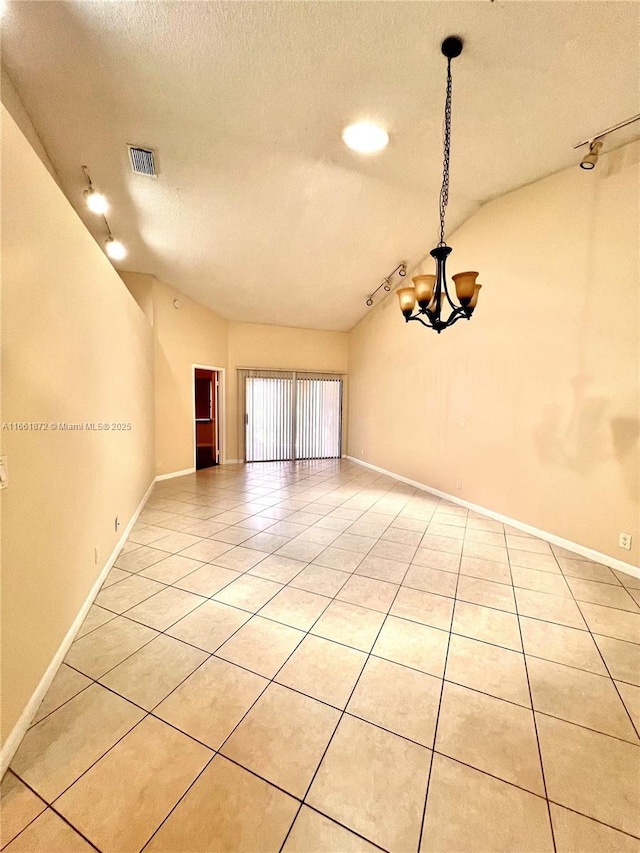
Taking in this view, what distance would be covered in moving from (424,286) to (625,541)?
2624 millimetres

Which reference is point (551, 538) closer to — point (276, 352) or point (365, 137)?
point (365, 137)

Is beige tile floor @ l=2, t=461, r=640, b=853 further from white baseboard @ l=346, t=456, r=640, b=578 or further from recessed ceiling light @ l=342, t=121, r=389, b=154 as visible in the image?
recessed ceiling light @ l=342, t=121, r=389, b=154

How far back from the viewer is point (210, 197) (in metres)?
3.64

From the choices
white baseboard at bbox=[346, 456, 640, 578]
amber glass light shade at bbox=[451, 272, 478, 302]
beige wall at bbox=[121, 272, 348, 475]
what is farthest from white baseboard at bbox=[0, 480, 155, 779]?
white baseboard at bbox=[346, 456, 640, 578]

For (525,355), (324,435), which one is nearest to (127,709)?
(525,355)

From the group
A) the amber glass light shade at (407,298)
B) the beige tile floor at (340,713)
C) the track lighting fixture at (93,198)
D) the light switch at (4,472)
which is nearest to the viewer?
the beige tile floor at (340,713)

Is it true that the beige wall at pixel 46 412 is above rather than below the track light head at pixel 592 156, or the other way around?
below

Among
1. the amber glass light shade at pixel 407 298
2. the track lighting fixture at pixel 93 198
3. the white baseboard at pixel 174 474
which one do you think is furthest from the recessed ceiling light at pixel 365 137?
the white baseboard at pixel 174 474

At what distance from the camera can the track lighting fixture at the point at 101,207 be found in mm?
3291

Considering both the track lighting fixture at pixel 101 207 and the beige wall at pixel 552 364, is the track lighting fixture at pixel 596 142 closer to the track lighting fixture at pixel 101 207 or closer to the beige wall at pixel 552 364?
the beige wall at pixel 552 364

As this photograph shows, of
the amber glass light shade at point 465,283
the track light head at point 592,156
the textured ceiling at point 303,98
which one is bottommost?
the amber glass light shade at point 465,283

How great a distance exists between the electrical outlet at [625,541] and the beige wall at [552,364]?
0.16ft

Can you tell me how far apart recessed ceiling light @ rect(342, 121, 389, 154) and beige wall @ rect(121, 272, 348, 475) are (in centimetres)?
383

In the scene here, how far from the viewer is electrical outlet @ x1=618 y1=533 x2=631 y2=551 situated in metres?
2.83
